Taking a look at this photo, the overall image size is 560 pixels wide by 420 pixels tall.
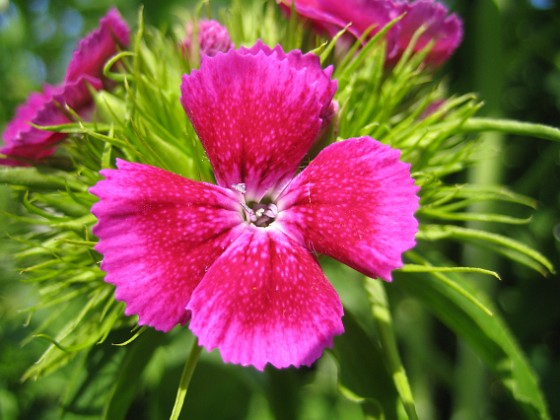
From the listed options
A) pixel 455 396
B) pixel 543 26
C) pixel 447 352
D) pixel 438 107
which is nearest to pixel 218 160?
pixel 438 107

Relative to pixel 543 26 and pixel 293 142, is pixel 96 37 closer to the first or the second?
Answer: pixel 293 142

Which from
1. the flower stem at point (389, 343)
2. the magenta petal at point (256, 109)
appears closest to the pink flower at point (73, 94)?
the magenta petal at point (256, 109)

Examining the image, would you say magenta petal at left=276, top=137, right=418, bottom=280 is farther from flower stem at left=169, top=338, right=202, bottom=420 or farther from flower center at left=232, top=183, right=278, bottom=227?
flower stem at left=169, top=338, right=202, bottom=420

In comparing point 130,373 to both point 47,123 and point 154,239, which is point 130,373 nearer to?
point 154,239

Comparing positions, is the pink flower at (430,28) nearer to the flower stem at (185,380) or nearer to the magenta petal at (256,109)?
the magenta petal at (256,109)

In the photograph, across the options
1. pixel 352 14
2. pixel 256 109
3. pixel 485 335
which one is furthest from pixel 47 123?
pixel 485 335

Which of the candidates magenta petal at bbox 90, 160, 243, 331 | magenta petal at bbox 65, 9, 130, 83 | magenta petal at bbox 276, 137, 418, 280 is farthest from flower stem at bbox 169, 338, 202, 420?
magenta petal at bbox 65, 9, 130, 83
